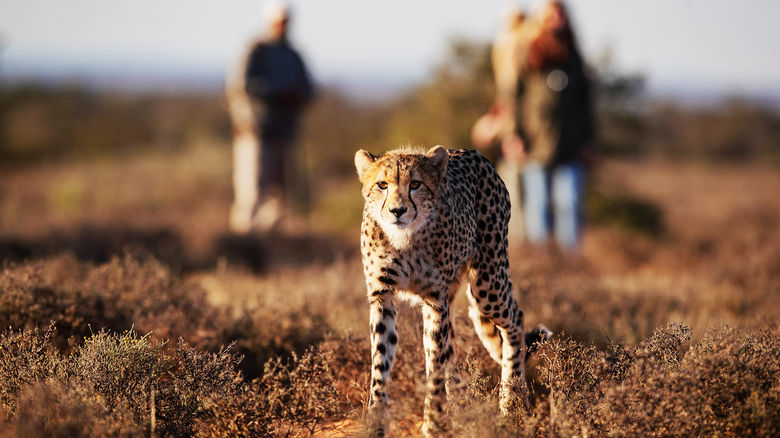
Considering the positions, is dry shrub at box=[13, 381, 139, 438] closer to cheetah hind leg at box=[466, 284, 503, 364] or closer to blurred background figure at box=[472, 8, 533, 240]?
cheetah hind leg at box=[466, 284, 503, 364]

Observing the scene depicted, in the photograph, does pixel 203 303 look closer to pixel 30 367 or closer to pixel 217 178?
pixel 30 367

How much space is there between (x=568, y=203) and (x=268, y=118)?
371 cm

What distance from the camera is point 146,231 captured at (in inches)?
380

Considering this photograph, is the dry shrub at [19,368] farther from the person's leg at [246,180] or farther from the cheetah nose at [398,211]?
the person's leg at [246,180]

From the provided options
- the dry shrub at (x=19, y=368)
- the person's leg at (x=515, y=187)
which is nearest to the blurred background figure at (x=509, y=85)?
the person's leg at (x=515, y=187)

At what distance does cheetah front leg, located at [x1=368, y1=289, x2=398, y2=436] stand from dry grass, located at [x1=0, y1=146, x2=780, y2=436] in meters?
0.16

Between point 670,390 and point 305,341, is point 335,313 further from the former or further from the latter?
point 670,390

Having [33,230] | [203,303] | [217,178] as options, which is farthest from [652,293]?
[217,178]

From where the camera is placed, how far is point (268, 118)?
9859 mm

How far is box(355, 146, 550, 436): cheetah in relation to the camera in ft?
13.3

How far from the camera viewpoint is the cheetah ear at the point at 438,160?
4.24m

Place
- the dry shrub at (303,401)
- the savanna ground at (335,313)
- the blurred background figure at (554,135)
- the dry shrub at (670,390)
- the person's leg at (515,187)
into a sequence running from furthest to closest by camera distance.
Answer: the person's leg at (515,187) < the blurred background figure at (554,135) < the dry shrub at (303,401) < the savanna ground at (335,313) < the dry shrub at (670,390)

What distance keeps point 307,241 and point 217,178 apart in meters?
6.86

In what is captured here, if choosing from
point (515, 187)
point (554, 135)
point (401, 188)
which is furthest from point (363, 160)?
point (515, 187)
